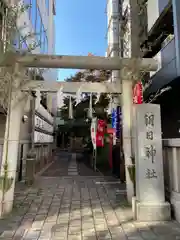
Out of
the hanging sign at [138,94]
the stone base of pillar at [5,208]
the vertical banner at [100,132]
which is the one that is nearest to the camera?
the stone base of pillar at [5,208]

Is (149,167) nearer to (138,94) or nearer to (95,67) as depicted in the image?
(138,94)

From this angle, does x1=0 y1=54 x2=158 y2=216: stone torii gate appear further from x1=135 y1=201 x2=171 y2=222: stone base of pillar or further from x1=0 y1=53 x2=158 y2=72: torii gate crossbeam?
x1=135 y1=201 x2=171 y2=222: stone base of pillar

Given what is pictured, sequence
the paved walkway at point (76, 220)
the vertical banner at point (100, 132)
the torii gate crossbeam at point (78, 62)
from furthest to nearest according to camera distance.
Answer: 1. the vertical banner at point (100, 132)
2. the torii gate crossbeam at point (78, 62)
3. the paved walkway at point (76, 220)

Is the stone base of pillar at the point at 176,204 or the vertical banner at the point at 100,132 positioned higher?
the vertical banner at the point at 100,132

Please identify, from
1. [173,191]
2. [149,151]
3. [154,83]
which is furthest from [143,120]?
[154,83]

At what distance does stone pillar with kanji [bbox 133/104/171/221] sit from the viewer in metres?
4.52

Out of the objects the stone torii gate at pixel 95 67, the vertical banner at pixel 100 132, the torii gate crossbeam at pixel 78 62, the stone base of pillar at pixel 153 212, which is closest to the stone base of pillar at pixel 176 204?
the stone base of pillar at pixel 153 212

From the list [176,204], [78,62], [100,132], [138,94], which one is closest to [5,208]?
[176,204]

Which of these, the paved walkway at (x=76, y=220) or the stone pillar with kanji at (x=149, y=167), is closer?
the paved walkway at (x=76, y=220)

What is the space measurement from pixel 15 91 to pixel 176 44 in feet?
20.0

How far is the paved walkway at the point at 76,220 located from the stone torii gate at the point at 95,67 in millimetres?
1045

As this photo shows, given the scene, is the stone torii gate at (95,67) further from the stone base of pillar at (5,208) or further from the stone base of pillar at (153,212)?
the stone base of pillar at (153,212)

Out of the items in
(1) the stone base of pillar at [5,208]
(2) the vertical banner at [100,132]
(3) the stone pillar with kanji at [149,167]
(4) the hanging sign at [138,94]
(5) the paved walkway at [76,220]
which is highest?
(4) the hanging sign at [138,94]

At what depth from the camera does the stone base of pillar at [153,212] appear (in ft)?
14.7
